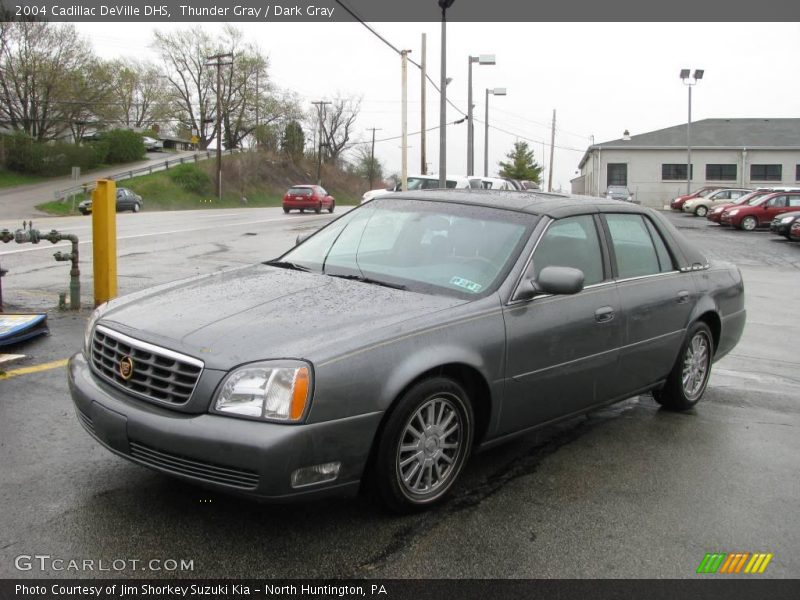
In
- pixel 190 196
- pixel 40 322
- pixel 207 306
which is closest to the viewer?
pixel 207 306

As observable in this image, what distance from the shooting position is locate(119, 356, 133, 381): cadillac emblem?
3496mm

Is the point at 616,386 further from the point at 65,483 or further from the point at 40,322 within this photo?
the point at 40,322

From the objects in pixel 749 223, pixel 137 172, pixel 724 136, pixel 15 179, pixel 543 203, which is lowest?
pixel 749 223

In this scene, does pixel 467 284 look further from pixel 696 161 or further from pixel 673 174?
pixel 696 161

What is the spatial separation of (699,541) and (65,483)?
10.1 feet

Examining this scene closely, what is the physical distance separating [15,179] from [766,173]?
5273cm

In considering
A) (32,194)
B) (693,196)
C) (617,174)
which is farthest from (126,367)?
(617,174)

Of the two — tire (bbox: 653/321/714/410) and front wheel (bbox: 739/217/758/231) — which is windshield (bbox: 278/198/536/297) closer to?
tire (bbox: 653/321/714/410)

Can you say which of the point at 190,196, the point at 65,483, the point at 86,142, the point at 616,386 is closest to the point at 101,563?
the point at 65,483

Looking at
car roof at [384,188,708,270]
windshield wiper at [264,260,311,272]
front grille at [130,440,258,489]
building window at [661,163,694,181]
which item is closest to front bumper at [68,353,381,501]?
front grille at [130,440,258,489]

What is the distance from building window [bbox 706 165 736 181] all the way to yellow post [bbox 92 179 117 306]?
186ft

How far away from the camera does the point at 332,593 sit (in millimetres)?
2984

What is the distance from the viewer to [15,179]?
50938 millimetres

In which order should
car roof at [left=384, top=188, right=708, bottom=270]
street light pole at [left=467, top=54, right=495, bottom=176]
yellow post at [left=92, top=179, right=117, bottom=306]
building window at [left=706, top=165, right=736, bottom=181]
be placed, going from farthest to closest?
1. building window at [left=706, top=165, right=736, bottom=181]
2. street light pole at [left=467, top=54, right=495, bottom=176]
3. yellow post at [left=92, top=179, right=117, bottom=306]
4. car roof at [left=384, top=188, right=708, bottom=270]
